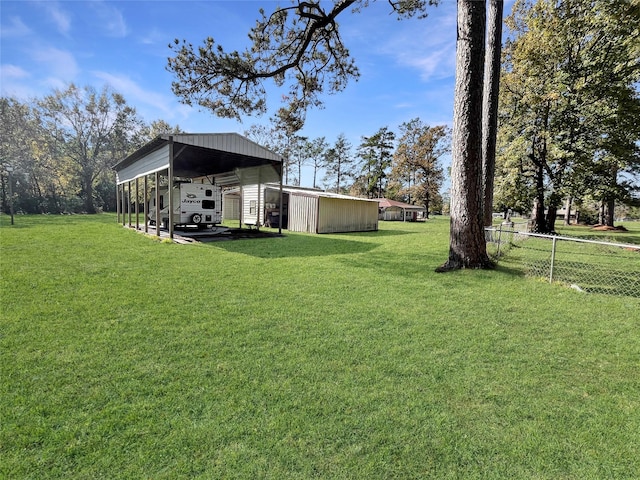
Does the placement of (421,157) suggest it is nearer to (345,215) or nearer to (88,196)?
(345,215)

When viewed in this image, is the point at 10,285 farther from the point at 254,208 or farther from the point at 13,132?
the point at 13,132

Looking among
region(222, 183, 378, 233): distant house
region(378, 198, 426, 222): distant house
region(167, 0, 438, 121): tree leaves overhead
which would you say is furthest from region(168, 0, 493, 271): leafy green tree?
region(378, 198, 426, 222): distant house

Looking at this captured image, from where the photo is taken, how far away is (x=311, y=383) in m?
2.40

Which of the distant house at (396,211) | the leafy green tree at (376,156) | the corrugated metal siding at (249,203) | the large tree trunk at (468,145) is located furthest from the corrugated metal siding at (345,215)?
the leafy green tree at (376,156)

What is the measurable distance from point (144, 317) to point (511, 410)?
3.83 m

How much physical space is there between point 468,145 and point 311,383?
601cm

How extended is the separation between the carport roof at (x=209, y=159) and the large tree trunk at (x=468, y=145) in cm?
744

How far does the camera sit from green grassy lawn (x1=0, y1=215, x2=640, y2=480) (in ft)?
5.56

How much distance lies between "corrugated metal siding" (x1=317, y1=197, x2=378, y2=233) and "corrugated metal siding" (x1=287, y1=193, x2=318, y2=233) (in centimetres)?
42

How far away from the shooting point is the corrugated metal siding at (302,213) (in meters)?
16.8

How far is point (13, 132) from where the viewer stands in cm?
2908

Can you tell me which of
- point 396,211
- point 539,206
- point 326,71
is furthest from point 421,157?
point 326,71

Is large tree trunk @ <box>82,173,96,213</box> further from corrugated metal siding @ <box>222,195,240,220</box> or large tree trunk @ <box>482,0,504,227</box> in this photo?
large tree trunk @ <box>482,0,504,227</box>

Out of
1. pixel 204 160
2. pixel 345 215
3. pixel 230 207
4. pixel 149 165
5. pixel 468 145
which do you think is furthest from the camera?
pixel 230 207
